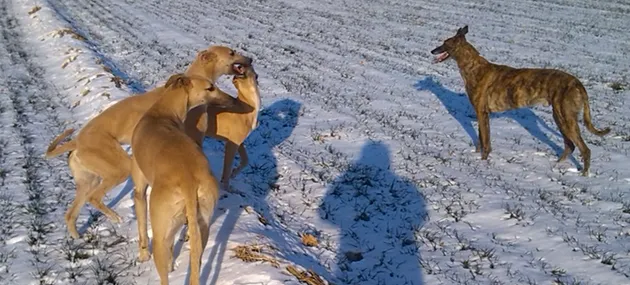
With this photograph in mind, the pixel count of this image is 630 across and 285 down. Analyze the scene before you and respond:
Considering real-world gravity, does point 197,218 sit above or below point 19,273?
above

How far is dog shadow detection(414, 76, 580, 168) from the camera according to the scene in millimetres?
9394

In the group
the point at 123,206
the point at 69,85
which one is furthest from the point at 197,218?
the point at 69,85

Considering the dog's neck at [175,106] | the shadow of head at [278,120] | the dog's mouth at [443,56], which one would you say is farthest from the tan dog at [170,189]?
the dog's mouth at [443,56]

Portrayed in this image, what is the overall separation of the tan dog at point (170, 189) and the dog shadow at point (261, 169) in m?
0.42

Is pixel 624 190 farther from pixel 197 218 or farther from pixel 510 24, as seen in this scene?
pixel 510 24

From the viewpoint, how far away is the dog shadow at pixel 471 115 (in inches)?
370

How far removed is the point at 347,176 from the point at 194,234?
150 inches

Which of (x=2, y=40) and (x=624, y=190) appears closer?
(x=624, y=190)

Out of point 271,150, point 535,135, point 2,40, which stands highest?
point 535,135

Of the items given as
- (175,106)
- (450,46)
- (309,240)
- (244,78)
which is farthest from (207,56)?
(450,46)

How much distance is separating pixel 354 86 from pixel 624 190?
6.97 meters

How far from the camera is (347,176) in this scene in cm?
720

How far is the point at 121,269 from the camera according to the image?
438 cm

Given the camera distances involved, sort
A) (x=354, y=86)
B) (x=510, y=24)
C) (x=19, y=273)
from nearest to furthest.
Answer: (x=19, y=273) < (x=354, y=86) < (x=510, y=24)
